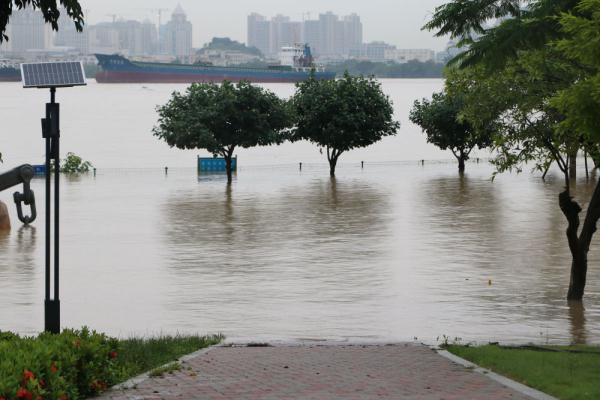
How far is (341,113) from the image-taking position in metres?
67.1

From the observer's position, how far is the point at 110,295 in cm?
2516

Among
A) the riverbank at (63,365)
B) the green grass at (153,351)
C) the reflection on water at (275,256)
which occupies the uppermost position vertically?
the riverbank at (63,365)

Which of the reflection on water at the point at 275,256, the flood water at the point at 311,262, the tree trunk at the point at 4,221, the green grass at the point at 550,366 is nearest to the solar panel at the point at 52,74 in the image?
the flood water at the point at 311,262

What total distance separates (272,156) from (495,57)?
105 meters

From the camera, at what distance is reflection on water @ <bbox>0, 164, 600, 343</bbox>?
21266 millimetres

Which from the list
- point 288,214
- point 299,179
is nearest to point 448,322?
point 288,214

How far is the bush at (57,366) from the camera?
959 centimetres

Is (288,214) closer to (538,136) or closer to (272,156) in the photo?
(538,136)

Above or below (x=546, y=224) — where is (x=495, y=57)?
above

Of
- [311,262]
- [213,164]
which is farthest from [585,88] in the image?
[213,164]

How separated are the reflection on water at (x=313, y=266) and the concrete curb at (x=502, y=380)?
4.73 meters

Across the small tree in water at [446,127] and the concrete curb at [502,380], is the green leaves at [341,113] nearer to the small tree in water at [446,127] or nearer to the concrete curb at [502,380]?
the small tree in water at [446,127]

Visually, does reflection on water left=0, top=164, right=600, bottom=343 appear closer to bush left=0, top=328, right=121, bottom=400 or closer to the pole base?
the pole base

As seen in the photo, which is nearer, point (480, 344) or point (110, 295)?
point (480, 344)
